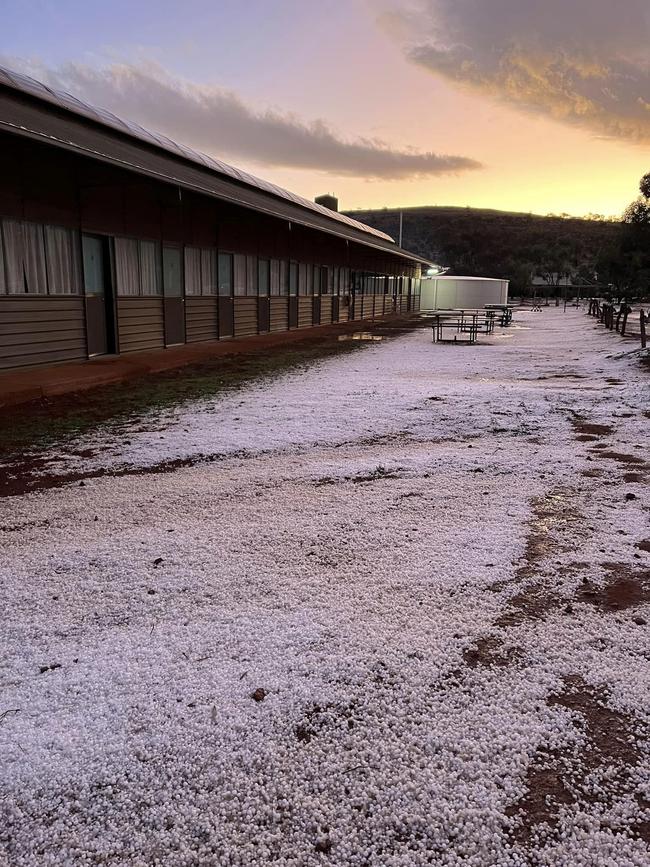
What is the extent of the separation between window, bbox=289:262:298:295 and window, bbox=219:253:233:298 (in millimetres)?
4478

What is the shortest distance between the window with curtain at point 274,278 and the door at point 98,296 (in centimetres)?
794

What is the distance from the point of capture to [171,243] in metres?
13.1

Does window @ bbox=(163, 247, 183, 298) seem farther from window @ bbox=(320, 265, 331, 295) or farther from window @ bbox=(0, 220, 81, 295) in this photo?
window @ bbox=(320, 265, 331, 295)

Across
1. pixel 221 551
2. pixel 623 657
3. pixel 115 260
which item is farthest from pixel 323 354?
pixel 623 657

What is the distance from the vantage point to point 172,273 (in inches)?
526

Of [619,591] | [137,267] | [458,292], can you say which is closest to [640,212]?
[458,292]

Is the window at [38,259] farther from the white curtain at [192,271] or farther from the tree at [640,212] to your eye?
the tree at [640,212]

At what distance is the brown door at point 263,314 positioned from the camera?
59.1 ft

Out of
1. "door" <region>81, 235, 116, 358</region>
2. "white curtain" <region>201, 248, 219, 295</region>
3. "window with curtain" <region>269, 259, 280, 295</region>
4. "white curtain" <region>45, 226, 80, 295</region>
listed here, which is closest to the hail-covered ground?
"white curtain" <region>45, 226, 80, 295</region>

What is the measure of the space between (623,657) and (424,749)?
99 cm

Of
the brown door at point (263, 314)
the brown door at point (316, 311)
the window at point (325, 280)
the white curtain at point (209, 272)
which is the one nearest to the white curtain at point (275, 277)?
the brown door at point (263, 314)

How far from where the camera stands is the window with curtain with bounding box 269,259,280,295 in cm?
1869

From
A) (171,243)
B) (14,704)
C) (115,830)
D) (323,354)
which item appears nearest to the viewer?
(115,830)

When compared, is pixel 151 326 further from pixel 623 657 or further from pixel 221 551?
pixel 623 657
